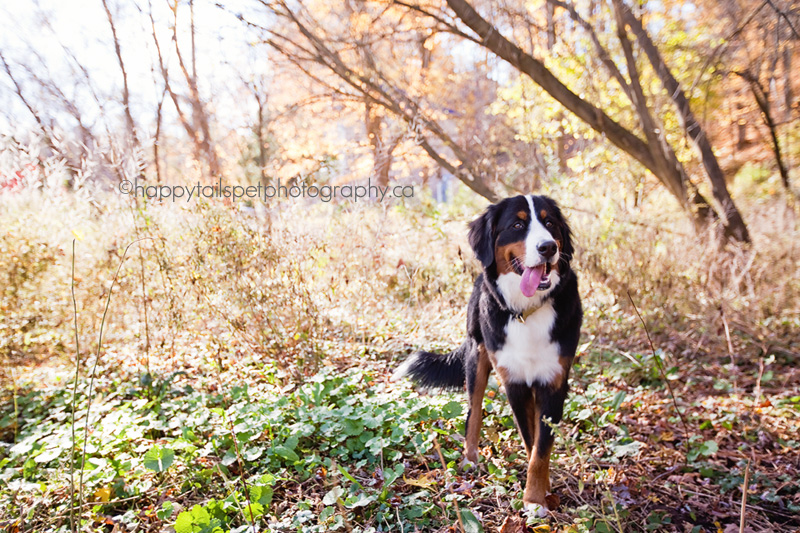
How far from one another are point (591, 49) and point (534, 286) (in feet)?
20.0

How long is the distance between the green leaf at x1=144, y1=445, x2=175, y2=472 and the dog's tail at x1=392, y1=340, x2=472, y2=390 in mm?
1503

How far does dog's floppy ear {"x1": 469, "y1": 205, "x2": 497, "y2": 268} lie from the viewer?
2643 millimetres

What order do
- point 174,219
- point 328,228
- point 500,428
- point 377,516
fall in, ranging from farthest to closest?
1. point 328,228
2. point 174,219
3. point 500,428
4. point 377,516

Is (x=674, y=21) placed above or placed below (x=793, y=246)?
above

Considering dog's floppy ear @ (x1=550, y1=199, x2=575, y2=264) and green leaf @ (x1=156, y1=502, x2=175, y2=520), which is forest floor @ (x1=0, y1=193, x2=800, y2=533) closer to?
green leaf @ (x1=156, y1=502, x2=175, y2=520)

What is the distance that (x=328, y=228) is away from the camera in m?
4.68

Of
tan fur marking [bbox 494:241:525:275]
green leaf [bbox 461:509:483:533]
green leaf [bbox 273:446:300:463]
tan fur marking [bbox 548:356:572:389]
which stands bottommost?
green leaf [bbox 461:509:483:533]

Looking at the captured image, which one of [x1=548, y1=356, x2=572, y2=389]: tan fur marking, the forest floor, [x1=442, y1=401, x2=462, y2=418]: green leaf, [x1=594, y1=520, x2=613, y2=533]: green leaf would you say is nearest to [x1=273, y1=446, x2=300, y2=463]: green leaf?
the forest floor

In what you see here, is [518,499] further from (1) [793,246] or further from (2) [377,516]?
(1) [793,246]

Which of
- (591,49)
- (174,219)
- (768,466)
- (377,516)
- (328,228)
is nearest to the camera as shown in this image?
(377,516)

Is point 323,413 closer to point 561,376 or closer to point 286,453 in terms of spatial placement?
point 286,453

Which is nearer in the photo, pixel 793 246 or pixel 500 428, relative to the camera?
pixel 500 428

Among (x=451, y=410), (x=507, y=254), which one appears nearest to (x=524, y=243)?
(x=507, y=254)

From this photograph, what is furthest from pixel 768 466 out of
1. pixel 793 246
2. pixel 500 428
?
pixel 793 246
